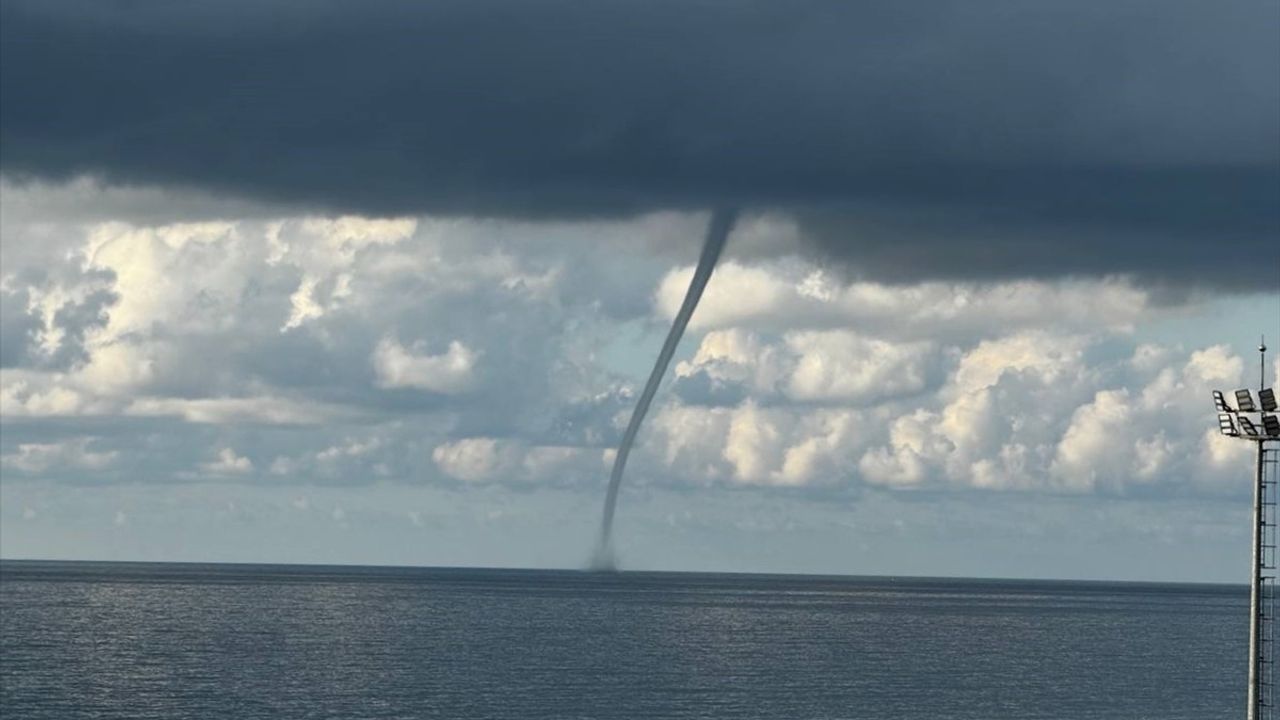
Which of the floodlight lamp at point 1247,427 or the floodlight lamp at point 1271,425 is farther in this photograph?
the floodlight lamp at point 1247,427

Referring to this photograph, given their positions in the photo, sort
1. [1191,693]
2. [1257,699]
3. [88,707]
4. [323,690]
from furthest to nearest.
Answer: [1191,693] → [323,690] → [88,707] → [1257,699]

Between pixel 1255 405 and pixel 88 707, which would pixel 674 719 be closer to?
pixel 88 707

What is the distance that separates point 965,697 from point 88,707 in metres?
77.3

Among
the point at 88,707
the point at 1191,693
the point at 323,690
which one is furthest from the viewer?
the point at 1191,693

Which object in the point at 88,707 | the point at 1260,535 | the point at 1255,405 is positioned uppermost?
the point at 1255,405

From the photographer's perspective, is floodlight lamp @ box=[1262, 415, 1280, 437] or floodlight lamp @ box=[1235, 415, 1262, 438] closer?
floodlight lamp @ box=[1262, 415, 1280, 437]

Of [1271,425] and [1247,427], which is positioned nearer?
[1271,425]

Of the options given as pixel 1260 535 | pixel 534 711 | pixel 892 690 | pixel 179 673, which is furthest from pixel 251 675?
pixel 1260 535

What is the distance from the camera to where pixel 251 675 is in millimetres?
187250

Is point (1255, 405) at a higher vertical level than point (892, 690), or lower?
higher

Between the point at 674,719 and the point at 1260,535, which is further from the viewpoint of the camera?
the point at 674,719

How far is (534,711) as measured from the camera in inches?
6206

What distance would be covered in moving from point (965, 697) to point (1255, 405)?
10879 centimetres

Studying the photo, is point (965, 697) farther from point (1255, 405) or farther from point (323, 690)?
point (1255, 405)
